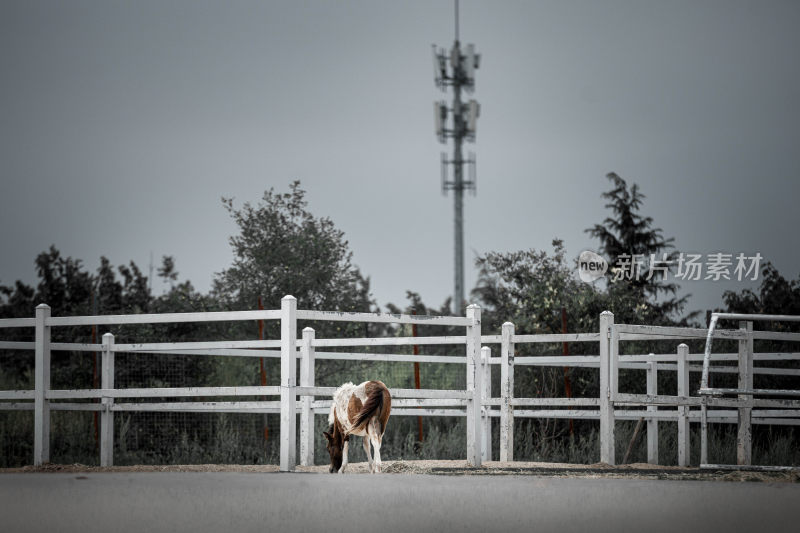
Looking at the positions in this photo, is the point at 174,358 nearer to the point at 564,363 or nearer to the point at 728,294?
the point at 564,363

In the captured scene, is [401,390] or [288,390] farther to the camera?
[401,390]

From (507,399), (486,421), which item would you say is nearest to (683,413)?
(507,399)

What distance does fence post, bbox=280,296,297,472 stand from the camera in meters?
9.44

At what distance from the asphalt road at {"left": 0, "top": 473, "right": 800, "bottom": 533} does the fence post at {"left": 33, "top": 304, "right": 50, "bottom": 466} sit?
2426mm

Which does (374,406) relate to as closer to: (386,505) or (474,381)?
(474,381)

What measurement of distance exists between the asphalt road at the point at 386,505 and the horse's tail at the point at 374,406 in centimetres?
105

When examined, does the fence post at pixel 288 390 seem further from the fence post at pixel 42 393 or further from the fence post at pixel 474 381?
the fence post at pixel 42 393

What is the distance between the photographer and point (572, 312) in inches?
746

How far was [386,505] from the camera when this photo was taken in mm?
6867

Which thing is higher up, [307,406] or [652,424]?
[307,406]

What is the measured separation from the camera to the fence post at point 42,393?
10.8 metres

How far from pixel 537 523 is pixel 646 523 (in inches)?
25.1

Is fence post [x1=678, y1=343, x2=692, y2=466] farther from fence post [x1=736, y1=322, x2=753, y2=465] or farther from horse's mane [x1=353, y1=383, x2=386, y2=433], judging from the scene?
horse's mane [x1=353, y1=383, x2=386, y2=433]

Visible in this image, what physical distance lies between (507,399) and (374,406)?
3446 millimetres
